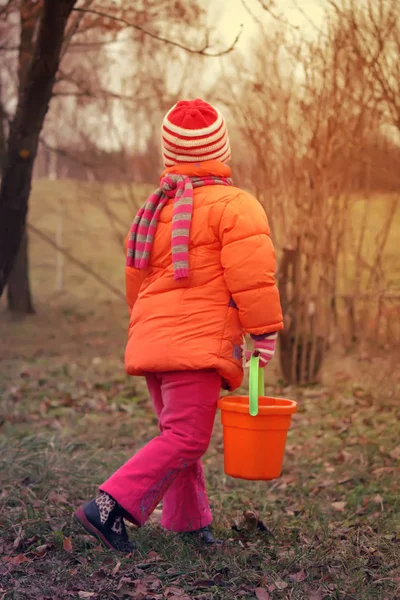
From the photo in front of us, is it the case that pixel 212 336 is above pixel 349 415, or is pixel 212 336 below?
above

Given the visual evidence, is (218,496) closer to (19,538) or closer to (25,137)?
(19,538)

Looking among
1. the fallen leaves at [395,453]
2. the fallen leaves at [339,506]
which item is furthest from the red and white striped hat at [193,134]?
the fallen leaves at [395,453]

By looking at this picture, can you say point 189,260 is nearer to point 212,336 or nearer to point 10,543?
point 212,336

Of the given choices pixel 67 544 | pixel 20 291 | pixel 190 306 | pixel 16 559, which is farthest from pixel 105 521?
pixel 20 291

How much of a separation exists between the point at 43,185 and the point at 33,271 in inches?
219

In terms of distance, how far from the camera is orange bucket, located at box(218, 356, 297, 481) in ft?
Result: 9.84

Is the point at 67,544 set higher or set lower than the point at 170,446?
lower

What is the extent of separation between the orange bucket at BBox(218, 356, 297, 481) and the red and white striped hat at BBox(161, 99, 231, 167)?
2.72 ft

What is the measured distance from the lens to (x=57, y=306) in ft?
46.5

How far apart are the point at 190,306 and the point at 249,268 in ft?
0.91

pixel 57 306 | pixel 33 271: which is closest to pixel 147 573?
pixel 57 306

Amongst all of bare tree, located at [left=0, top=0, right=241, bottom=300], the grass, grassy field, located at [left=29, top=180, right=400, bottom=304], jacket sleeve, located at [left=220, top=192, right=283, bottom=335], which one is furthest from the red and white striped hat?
grassy field, located at [left=29, top=180, right=400, bottom=304]

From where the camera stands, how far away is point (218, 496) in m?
4.17

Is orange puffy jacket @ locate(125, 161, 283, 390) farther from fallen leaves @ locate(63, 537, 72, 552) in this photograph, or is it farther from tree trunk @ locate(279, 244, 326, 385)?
tree trunk @ locate(279, 244, 326, 385)
